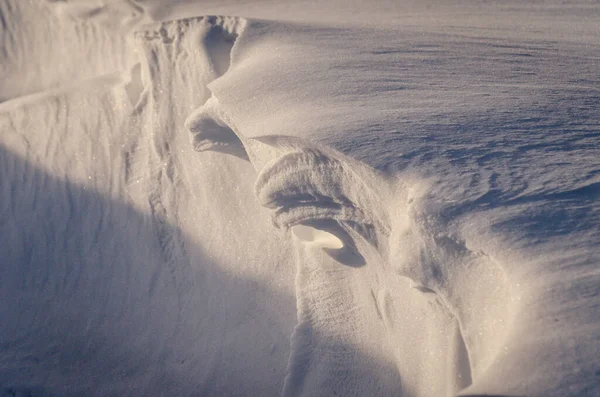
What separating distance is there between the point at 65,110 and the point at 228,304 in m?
0.80

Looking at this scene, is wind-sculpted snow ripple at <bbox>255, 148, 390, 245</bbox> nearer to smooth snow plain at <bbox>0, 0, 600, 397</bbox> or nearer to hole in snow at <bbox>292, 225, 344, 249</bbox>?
smooth snow plain at <bbox>0, 0, 600, 397</bbox>

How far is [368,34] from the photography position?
48.9 inches

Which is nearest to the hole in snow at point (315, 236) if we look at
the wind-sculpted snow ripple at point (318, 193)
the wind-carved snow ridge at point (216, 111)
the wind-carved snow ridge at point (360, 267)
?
the wind-carved snow ridge at point (360, 267)

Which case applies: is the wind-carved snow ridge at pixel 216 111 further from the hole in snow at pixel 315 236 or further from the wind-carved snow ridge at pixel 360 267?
the hole in snow at pixel 315 236

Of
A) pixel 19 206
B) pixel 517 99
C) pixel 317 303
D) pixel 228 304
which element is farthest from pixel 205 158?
pixel 517 99

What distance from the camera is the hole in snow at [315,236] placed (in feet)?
3.72

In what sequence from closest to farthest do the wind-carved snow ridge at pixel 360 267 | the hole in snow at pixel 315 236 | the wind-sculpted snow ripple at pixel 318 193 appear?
the wind-carved snow ridge at pixel 360 267 < the wind-sculpted snow ripple at pixel 318 193 < the hole in snow at pixel 315 236

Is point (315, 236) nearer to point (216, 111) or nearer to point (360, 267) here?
point (360, 267)

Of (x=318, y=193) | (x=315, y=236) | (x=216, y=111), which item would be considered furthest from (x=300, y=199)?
(x=216, y=111)


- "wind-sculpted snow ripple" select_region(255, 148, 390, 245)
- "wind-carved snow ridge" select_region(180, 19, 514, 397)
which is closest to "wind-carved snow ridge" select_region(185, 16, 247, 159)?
"wind-carved snow ridge" select_region(180, 19, 514, 397)

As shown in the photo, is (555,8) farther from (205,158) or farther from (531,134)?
(205,158)

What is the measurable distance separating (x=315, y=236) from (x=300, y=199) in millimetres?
195

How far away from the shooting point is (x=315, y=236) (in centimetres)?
119

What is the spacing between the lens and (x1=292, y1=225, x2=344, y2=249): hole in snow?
113 centimetres
